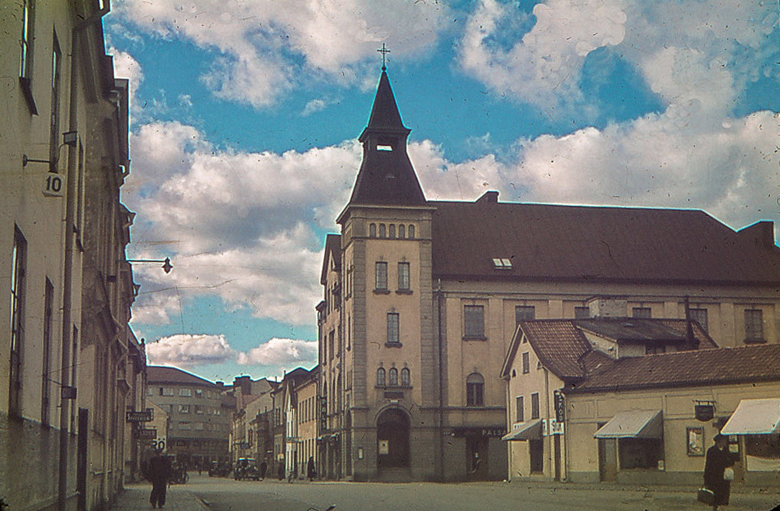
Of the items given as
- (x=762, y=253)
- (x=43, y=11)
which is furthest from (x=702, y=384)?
(x=762, y=253)

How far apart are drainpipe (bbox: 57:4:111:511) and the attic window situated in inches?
1882

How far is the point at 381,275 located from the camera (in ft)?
195

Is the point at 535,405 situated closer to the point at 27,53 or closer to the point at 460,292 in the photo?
the point at 460,292

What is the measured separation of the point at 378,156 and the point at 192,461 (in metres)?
102

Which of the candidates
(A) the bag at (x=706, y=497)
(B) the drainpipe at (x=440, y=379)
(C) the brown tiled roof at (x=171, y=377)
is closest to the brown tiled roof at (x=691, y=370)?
(A) the bag at (x=706, y=497)

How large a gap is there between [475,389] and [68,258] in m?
46.8

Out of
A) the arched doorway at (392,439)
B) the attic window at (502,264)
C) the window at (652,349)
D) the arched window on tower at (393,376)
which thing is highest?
the attic window at (502,264)

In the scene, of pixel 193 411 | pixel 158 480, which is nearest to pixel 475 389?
pixel 158 480

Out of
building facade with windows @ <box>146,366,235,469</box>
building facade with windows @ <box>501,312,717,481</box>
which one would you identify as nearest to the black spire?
building facade with windows @ <box>501,312,717,481</box>

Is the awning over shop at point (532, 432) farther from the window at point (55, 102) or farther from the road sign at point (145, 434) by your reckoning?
the window at point (55, 102)

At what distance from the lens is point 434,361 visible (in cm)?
5903

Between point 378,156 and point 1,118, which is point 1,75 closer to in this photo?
point 1,118

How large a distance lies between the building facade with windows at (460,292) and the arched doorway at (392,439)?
0.07m

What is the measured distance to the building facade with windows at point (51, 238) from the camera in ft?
29.1
